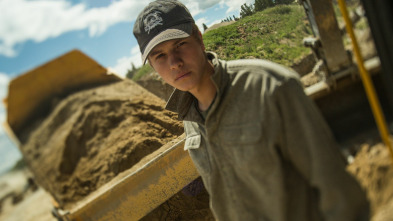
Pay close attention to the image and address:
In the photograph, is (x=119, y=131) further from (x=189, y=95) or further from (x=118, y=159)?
(x=189, y=95)

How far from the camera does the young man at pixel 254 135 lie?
39.6 inches

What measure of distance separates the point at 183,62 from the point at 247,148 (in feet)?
1.56

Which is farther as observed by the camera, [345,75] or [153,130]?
[153,130]

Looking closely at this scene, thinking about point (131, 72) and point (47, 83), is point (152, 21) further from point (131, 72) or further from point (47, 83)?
point (47, 83)

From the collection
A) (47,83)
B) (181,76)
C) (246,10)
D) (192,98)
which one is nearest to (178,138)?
(192,98)

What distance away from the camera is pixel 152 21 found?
137cm

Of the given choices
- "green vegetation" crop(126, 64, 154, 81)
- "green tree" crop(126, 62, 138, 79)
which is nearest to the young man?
"green vegetation" crop(126, 64, 154, 81)

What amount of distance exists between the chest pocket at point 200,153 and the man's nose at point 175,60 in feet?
1.31

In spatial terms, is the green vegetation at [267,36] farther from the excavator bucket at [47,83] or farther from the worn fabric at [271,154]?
the excavator bucket at [47,83]

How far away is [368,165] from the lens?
113 centimetres

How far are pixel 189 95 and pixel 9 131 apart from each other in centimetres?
420

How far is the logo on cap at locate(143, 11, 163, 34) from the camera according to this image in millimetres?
1353

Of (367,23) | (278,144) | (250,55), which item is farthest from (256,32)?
(278,144)

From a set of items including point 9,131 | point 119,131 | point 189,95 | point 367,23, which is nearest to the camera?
point 367,23
